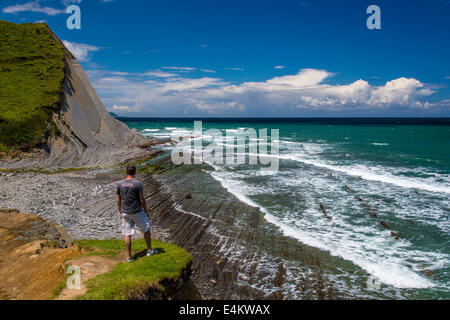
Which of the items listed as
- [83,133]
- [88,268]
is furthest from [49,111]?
[88,268]

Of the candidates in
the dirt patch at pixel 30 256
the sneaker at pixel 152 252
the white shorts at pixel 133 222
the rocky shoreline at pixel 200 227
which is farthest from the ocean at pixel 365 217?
the dirt patch at pixel 30 256

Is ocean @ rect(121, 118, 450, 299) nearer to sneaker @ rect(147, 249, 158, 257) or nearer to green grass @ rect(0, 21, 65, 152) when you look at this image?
sneaker @ rect(147, 249, 158, 257)

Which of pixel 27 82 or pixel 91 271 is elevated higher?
pixel 27 82

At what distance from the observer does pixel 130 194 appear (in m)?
7.10

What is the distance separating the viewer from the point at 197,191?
62.4 feet

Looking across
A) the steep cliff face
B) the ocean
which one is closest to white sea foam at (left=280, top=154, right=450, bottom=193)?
the ocean

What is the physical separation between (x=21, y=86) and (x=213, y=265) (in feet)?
105

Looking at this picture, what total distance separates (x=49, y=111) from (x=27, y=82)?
5.81m

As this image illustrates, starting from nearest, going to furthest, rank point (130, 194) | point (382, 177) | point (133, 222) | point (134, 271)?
point (134, 271)
point (130, 194)
point (133, 222)
point (382, 177)

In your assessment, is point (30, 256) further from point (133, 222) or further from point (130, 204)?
point (130, 204)

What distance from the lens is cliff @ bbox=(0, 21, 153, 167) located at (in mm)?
24509
